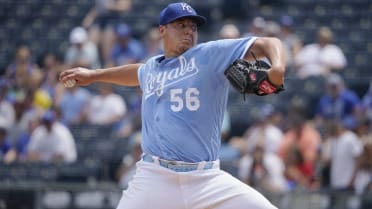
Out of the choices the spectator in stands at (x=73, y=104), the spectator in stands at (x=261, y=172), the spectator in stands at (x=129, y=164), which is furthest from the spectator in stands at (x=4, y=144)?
the spectator in stands at (x=261, y=172)

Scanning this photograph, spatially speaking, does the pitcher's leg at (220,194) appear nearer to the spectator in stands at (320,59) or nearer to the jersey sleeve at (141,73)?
the jersey sleeve at (141,73)

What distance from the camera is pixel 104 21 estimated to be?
49.4 ft

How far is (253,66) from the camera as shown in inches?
206

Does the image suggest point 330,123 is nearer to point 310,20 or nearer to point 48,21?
point 310,20

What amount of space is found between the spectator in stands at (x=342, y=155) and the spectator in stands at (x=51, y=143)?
3227 mm

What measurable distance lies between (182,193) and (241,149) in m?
5.90

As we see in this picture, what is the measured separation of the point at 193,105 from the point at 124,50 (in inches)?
322

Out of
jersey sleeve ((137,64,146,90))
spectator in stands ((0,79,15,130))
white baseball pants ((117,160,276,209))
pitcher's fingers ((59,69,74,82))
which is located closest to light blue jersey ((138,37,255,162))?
white baseball pants ((117,160,276,209))

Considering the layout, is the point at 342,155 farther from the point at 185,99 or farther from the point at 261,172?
the point at 185,99

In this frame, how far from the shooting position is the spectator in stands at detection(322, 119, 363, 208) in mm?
10602

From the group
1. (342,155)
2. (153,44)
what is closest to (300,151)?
(342,155)

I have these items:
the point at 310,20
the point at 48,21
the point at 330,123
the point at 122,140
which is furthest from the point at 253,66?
the point at 48,21

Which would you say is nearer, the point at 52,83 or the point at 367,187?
the point at 367,187

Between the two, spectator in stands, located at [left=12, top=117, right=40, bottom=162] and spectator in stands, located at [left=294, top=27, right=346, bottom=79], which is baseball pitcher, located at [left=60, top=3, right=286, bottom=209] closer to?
spectator in stands, located at [left=12, top=117, right=40, bottom=162]
